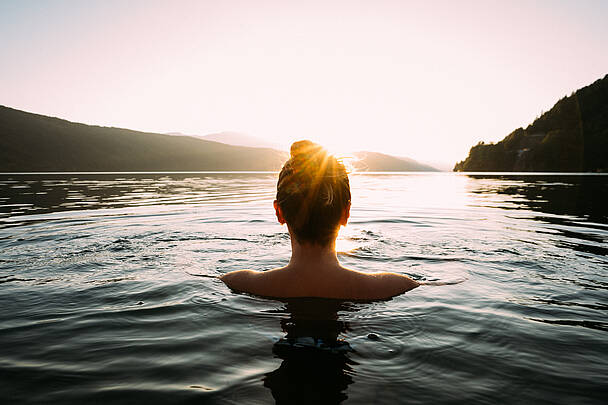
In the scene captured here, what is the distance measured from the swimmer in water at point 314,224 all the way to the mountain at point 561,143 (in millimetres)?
112322

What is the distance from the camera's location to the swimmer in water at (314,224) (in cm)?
325

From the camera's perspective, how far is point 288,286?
3.72 m

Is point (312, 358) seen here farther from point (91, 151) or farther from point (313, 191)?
point (91, 151)

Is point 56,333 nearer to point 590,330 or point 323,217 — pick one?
point 323,217

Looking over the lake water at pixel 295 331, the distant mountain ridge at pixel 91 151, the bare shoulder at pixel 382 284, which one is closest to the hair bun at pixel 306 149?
the bare shoulder at pixel 382 284

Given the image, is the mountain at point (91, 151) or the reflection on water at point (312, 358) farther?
the mountain at point (91, 151)

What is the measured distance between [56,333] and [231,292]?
5.55 ft

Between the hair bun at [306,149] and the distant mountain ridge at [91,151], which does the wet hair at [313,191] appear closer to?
the hair bun at [306,149]

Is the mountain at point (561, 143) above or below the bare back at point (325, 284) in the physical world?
above

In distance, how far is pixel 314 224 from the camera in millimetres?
3273

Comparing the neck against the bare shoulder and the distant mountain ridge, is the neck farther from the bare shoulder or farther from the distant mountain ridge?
the distant mountain ridge

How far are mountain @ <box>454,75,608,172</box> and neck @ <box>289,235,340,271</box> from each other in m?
113

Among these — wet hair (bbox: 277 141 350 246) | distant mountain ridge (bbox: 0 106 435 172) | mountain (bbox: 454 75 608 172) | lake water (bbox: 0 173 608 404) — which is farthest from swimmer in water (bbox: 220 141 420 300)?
distant mountain ridge (bbox: 0 106 435 172)

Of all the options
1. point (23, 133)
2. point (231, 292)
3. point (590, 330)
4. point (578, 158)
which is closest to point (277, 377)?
point (231, 292)
